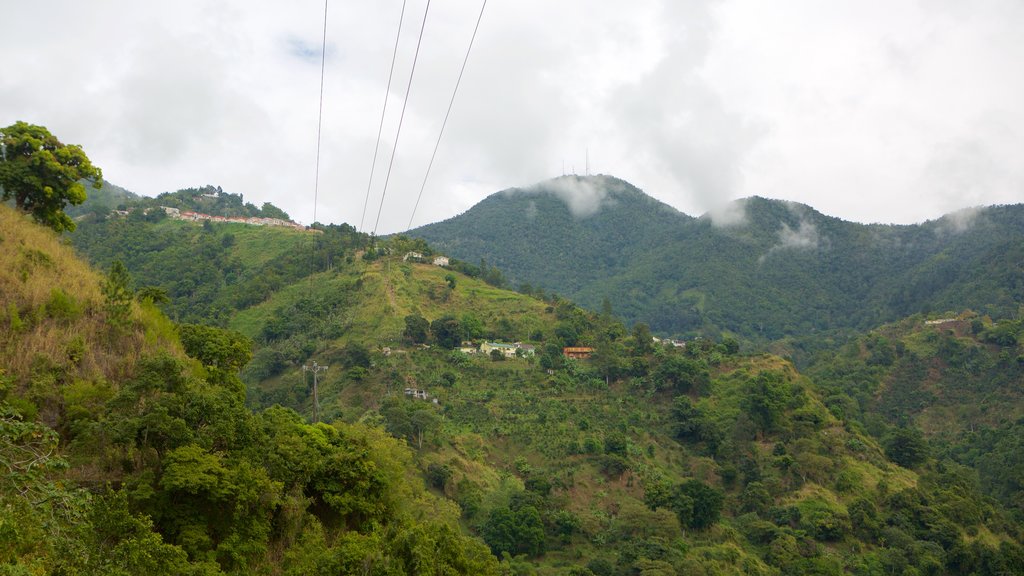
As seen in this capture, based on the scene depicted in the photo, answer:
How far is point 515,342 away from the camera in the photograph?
67.5 m

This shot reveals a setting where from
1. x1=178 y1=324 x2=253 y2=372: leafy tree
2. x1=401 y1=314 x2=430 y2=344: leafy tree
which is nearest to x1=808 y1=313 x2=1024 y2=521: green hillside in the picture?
x1=401 y1=314 x2=430 y2=344: leafy tree

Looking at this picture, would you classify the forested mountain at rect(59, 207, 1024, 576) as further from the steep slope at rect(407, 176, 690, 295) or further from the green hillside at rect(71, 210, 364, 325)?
the steep slope at rect(407, 176, 690, 295)

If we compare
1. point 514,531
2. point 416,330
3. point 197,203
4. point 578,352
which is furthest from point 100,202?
point 514,531

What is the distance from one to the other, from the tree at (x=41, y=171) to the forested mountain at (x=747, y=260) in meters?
109

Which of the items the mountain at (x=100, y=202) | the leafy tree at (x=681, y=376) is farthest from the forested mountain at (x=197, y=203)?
the leafy tree at (x=681, y=376)

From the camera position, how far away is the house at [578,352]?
65.8m

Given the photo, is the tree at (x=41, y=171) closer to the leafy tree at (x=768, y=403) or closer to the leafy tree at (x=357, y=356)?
the leafy tree at (x=357, y=356)

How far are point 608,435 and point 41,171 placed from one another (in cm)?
3818

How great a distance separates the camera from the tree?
23.5 meters

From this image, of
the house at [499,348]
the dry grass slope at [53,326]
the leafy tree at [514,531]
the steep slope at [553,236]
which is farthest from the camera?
the steep slope at [553,236]

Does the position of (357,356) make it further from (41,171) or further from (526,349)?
(41,171)

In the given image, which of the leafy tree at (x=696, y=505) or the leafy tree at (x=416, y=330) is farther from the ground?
the leafy tree at (x=416, y=330)

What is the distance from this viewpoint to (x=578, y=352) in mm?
66500

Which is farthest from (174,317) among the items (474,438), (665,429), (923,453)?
(923,453)
